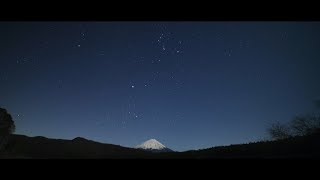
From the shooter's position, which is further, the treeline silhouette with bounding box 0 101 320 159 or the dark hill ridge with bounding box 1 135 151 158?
the dark hill ridge with bounding box 1 135 151 158

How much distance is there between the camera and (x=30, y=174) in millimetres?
2420

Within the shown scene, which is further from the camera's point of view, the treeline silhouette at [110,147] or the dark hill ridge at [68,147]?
the dark hill ridge at [68,147]

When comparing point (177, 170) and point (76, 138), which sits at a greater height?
point (76, 138)

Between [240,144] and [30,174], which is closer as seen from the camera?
[30,174]

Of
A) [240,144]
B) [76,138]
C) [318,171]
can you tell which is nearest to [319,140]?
[240,144]

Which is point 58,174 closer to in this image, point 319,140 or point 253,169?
point 253,169

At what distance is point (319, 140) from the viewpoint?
14055 mm
